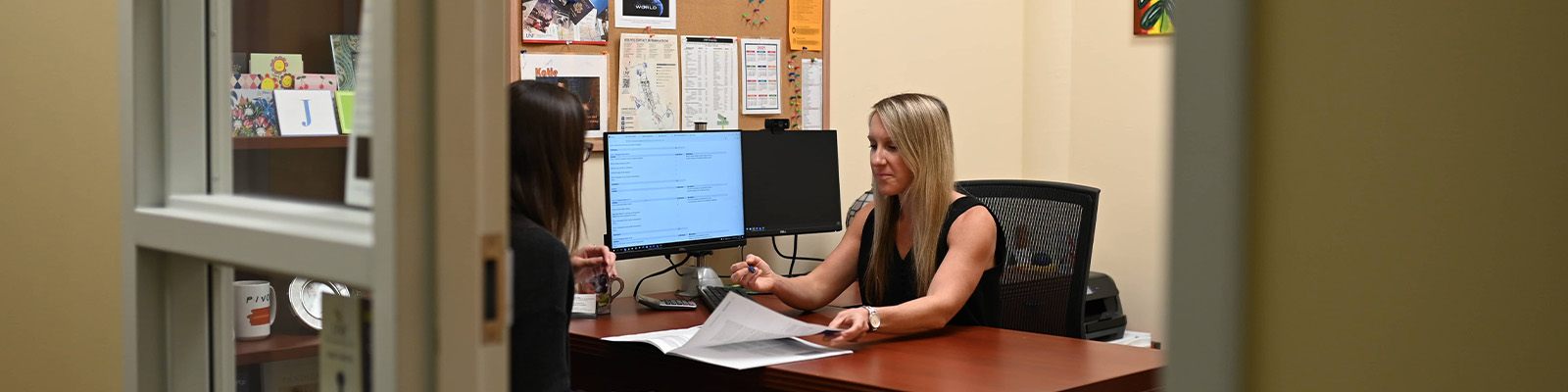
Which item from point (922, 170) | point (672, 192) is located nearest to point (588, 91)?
point (672, 192)

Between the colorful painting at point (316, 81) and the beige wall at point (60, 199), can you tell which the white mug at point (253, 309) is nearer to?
the colorful painting at point (316, 81)

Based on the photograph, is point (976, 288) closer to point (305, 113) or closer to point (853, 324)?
point (853, 324)

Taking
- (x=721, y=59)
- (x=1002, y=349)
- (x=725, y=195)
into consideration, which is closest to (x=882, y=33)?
(x=721, y=59)

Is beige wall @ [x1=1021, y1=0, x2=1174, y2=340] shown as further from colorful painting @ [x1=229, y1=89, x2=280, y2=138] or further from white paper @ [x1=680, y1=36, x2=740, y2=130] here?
colorful painting @ [x1=229, y1=89, x2=280, y2=138]

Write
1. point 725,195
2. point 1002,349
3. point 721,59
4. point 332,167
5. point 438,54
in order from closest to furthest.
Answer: point 438,54, point 332,167, point 1002,349, point 725,195, point 721,59

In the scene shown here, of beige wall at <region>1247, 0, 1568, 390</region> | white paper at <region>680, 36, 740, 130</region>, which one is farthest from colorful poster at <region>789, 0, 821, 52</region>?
beige wall at <region>1247, 0, 1568, 390</region>

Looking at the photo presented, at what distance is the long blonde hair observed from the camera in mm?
2701

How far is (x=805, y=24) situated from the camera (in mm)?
3535

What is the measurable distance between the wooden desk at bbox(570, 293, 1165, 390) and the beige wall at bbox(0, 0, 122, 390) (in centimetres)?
90

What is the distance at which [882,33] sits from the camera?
12.3ft

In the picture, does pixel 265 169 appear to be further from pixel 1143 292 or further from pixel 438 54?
pixel 1143 292

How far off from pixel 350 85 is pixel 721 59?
7.07ft

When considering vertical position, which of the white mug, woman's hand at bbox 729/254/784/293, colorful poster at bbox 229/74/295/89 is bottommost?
woman's hand at bbox 729/254/784/293

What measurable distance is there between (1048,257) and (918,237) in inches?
20.4
